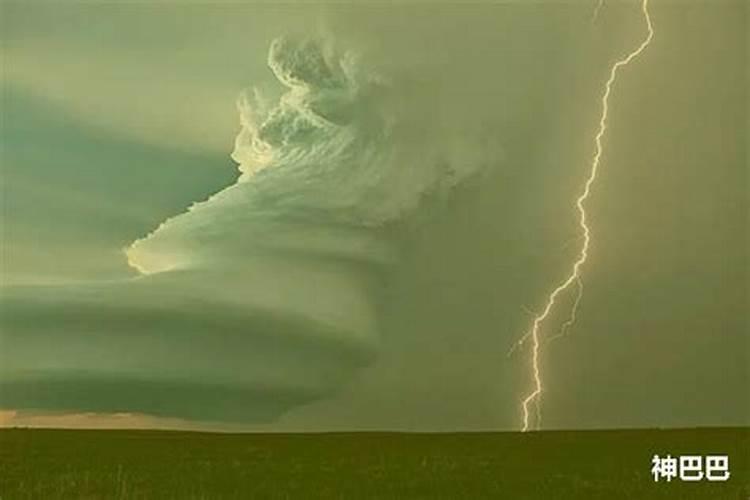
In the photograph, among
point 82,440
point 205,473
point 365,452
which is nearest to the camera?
point 205,473

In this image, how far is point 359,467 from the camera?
34781 millimetres

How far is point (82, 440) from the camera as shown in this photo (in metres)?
57.6

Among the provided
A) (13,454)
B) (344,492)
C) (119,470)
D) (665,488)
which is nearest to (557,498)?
(665,488)

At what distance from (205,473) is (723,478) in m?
14.0

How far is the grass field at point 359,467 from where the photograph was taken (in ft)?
83.3

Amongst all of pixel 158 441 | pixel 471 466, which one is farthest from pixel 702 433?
pixel 471 466

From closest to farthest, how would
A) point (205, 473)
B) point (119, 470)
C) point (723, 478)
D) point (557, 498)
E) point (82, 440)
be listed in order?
point (557, 498), point (723, 478), point (205, 473), point (119, 470), point (82, 440)

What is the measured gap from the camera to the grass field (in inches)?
1000

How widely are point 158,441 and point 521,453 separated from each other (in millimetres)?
22383

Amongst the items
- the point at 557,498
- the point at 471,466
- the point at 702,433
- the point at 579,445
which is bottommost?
the point at 557,498

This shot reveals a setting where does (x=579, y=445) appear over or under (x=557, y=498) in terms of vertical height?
over

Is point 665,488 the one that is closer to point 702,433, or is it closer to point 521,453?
point 521,453

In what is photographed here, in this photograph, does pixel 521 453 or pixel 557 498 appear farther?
pixel 521 453

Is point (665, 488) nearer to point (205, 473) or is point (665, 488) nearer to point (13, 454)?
point (205, 473)
